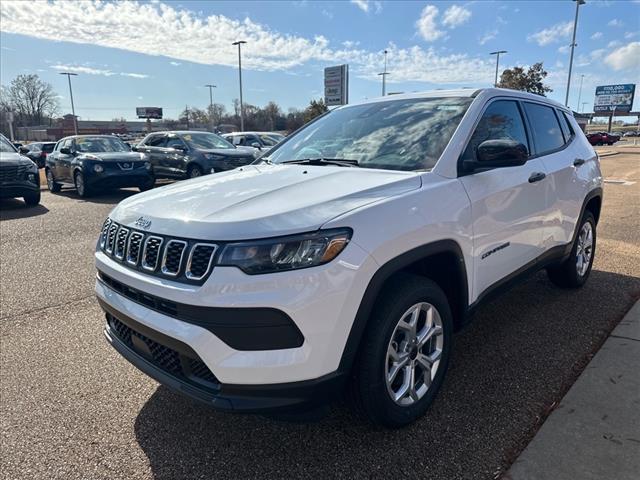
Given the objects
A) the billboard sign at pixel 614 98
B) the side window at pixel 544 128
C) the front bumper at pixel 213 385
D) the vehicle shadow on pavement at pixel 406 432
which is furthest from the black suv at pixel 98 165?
the billboard sign at pixel 614 98

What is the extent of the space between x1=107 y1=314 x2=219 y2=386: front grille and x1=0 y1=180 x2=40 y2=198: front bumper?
9166mm

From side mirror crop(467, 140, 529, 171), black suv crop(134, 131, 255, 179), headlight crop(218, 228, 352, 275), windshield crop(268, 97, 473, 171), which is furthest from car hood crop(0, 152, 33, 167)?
side mirror crop(467, 140, 529, 171)

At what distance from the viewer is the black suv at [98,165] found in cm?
1207

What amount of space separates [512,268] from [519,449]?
4.50ft

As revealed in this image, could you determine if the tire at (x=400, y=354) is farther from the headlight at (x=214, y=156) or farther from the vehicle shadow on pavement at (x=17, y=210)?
the headlight at (x=214, y=156)

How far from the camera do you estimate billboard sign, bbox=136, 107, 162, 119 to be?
255 feet

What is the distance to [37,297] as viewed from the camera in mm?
4711

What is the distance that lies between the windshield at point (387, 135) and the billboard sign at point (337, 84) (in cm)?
2885

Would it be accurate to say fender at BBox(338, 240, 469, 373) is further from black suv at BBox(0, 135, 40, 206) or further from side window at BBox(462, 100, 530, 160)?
black suv at BBox(0, 135, 40, 206)

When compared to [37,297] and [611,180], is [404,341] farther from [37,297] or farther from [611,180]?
[611,180]

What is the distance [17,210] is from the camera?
10.4 m

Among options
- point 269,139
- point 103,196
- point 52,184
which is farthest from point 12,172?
point 269,139

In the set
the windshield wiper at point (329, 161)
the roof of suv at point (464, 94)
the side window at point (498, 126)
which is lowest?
the windshield wiper at point (329, 161)

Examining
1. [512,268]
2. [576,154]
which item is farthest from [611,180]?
[512,268]
